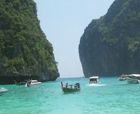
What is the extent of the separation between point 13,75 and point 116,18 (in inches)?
4278

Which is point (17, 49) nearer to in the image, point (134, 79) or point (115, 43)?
point (134, 79)

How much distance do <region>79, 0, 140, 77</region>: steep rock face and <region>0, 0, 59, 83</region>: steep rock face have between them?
216ft

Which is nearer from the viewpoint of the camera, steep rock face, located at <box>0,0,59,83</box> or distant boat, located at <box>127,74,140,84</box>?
distant boat, located at <box>127,74,140,84</box>

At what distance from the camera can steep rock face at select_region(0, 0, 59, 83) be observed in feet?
200

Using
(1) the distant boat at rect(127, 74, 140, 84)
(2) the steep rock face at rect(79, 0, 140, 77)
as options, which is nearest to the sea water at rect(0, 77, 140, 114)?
(1) the distant boat at rect(127, 74, 140, 84)

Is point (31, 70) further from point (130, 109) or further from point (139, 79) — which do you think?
point (130, 109)

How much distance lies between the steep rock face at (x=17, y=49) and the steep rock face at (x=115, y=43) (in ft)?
216

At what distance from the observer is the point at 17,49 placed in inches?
2504

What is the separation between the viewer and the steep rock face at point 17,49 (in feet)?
200

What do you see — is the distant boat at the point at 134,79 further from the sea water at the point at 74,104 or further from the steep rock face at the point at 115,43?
the steep rock face at the point at 115,43

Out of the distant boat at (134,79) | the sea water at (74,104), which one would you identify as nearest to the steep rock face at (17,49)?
the distant boat at (134,79)

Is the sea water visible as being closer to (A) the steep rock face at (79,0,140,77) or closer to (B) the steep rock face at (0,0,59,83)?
(B) the steep rock face at (0,0,59,83)

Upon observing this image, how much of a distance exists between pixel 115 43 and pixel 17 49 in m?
87.9

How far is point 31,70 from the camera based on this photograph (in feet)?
216
